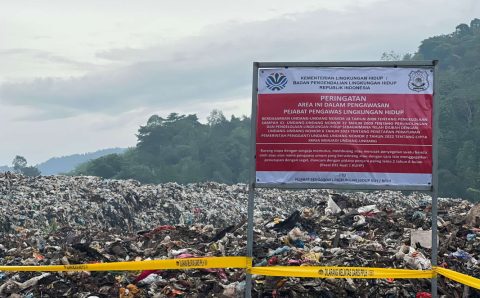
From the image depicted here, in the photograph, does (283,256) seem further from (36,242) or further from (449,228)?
(36,242)

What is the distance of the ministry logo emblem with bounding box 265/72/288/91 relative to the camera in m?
5.90

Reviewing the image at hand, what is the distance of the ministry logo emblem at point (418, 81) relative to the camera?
19.2 ft

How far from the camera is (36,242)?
1226cm

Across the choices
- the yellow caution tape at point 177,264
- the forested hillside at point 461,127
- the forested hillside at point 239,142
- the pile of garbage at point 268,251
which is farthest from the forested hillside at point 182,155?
the yellow caution tape at point 177,264

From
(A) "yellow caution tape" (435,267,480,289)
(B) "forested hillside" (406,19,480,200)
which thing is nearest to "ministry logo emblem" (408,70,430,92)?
(A) "yellow caution tape" (435,267,480,289)

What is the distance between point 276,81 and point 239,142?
8454cm

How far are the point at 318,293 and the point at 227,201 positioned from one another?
1921cm

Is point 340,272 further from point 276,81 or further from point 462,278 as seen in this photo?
point 276,81

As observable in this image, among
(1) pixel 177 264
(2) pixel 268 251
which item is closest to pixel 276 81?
(1) pixel 177 264

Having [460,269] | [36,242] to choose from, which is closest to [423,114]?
[460,269]

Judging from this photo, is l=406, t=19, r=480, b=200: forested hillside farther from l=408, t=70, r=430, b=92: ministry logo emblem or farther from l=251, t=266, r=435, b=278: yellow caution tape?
l=408, t=70, r=430, b=92: ministry logo emblem

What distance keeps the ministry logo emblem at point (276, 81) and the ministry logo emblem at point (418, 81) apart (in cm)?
111

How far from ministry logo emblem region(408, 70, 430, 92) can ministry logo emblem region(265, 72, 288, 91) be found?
43.5 inches

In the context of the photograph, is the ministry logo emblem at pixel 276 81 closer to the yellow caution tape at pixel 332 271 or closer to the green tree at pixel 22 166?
the yellow caution tape at pixel 332 271
